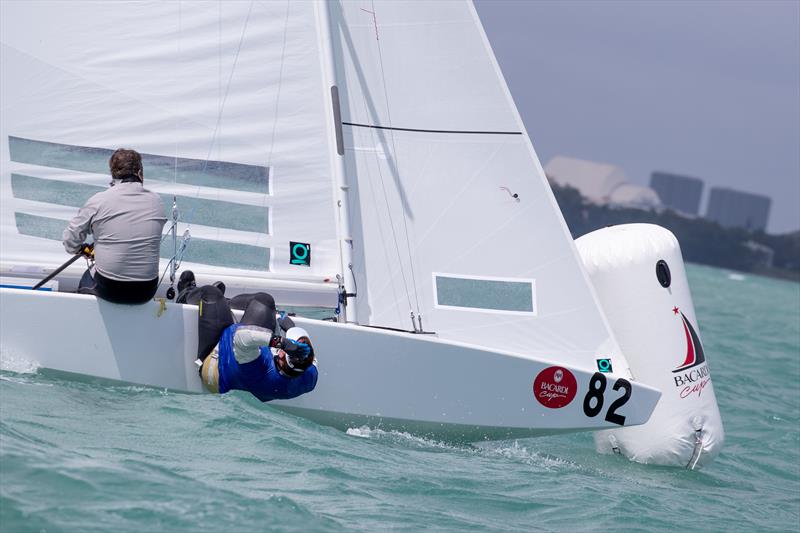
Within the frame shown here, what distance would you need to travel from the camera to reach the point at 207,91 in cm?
524

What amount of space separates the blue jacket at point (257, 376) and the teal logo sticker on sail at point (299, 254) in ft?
2.14

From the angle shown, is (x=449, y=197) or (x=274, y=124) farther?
(x=449, y=197)

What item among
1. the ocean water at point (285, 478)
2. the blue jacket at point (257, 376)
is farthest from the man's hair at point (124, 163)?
the ocean water at point (285, 478)

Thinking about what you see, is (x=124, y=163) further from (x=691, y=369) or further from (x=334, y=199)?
(x=691, y=369)

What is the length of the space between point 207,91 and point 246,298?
1006 mm

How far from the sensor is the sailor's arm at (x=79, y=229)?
4.48 m

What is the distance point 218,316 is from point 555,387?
5.01ft

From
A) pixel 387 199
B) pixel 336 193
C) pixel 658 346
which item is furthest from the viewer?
pixel 658 346

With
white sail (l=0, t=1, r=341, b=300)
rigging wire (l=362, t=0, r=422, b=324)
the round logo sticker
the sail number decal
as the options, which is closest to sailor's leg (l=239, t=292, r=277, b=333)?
white sail (l=0, t=1, r=341, b=300)

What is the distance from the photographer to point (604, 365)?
17.7 feet

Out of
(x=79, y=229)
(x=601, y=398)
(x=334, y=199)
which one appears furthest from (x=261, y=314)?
(x=601, y=398)

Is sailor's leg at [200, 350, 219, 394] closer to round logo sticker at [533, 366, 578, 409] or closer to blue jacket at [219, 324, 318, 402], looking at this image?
blue jacket at [219, 324, 318, 402]

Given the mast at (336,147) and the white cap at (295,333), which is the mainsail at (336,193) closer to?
the mast at (336,147)

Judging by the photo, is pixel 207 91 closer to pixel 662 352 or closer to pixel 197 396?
pixel 197 396
